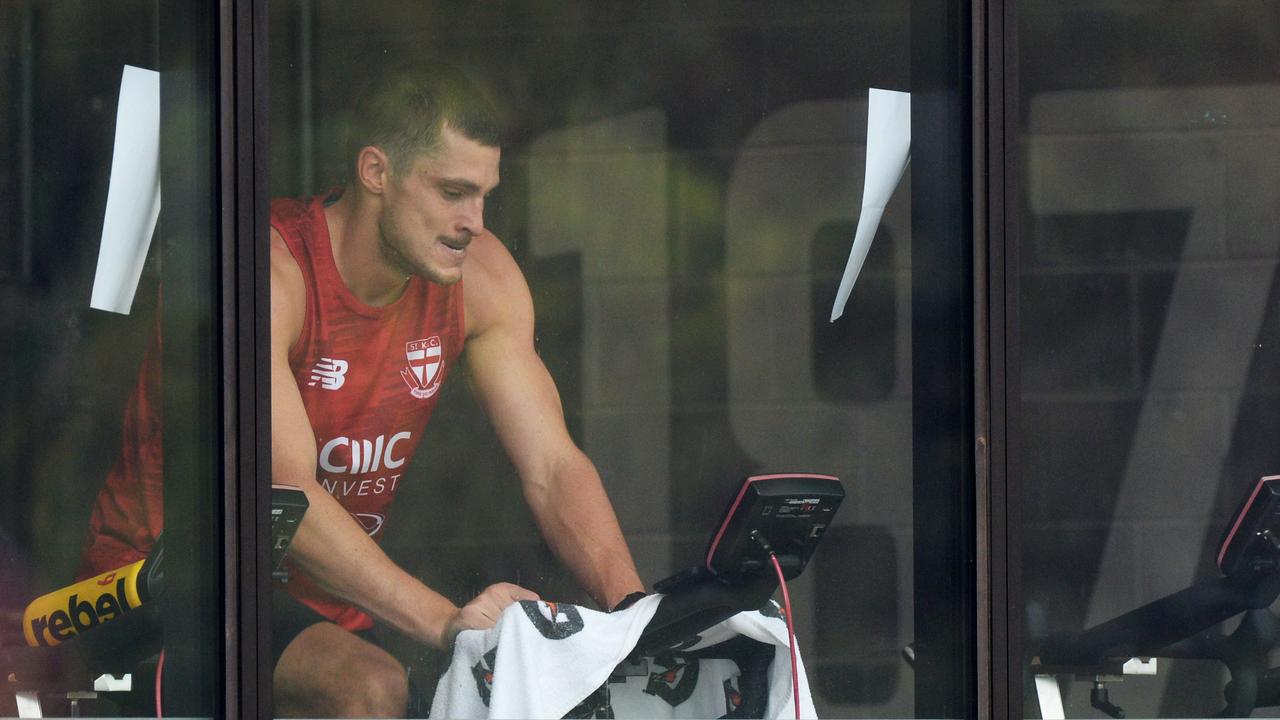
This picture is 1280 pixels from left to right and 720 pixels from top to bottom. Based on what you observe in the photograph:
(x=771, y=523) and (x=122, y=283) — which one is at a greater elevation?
(x=122, y=283)

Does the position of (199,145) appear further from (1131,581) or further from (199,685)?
(1131,581)

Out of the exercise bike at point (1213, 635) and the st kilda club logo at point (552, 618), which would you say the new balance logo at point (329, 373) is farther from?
the exercise bike at point (1213, 635)

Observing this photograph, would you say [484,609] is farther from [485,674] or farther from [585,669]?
[585,669]

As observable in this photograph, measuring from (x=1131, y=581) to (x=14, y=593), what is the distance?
286 cm

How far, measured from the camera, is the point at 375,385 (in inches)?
138

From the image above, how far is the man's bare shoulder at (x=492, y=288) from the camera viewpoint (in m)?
3.53

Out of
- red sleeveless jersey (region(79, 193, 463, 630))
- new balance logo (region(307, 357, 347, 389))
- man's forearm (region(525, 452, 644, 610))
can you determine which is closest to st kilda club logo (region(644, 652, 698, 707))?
man's forearm (region(525, 452, 644, 610))

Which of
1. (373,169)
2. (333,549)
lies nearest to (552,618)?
(333,549)

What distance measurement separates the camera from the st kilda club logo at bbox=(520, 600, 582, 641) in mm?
3527

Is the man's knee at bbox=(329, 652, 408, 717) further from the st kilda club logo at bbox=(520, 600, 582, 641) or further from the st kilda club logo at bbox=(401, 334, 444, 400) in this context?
the st kilda club logo at bbox=(401, 334, 444, 400)

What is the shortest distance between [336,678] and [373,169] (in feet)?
4.25

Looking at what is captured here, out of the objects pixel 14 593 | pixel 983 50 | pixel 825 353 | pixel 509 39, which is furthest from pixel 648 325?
pixel 14 593

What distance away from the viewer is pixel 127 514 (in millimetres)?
3506

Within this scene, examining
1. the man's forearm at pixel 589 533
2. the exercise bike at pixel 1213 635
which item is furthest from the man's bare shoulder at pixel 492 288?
the exercise bike at pixel 1213 635
